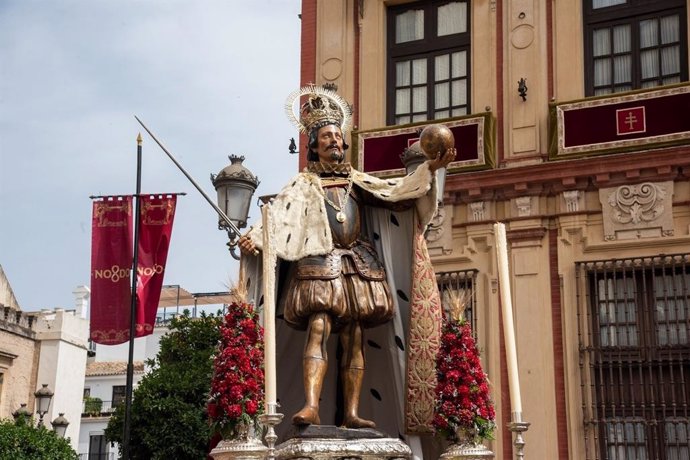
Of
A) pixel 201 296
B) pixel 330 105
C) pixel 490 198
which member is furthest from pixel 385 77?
pixel 201 296

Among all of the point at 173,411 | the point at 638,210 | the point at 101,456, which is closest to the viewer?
the point at 638,210

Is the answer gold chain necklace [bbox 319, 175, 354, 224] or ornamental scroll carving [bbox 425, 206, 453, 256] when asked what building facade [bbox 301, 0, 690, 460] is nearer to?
ornamental scroll carving [bbox 425, 206, 453, 256]

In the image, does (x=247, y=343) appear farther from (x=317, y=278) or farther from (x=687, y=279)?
(x=687, y=279)

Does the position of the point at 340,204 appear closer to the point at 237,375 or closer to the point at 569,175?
the point at 237,375

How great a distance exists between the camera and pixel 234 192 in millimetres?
12781

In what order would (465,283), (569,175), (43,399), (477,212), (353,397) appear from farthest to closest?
(43,399)
(477,212)
(465,283)
(569,175)
(353,397)

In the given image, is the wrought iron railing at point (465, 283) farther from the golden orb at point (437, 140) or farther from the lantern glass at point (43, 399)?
the lantern glass at point (43, 399)

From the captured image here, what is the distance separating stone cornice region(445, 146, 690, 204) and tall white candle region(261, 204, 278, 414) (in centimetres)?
779

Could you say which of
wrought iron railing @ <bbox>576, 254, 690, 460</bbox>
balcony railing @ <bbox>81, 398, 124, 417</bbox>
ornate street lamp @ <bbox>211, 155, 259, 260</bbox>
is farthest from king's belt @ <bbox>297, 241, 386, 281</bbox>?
balcony railing @ <bbox>81, 398, 124, 417</bbox>

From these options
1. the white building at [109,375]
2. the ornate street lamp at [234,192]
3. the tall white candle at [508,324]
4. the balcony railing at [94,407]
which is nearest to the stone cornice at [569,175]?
the ornate street lamp at [234,192]

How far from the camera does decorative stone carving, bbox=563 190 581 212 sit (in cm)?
1447

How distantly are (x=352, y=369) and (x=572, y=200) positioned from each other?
7.52 metres

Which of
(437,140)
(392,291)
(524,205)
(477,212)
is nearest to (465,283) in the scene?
(477,212)

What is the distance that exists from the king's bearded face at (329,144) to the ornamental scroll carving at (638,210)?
6923 mm
